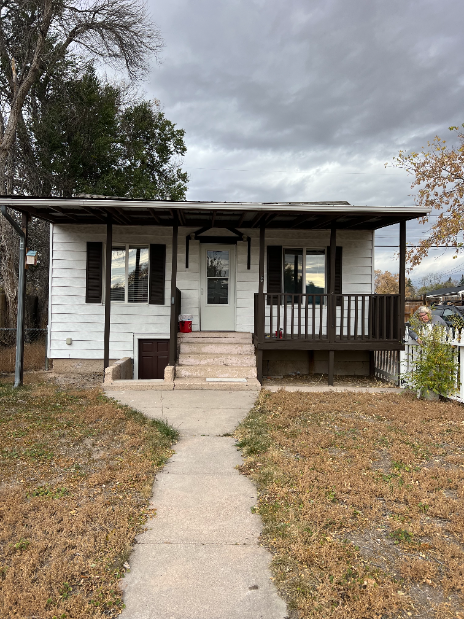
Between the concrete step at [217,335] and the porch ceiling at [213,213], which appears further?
the concrete step at [217,335]

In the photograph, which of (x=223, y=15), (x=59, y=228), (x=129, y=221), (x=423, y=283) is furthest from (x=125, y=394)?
(x=423, y=283)

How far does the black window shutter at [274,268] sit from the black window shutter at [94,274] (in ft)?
12.6

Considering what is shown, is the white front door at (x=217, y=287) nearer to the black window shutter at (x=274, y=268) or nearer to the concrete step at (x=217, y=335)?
the concrete step at (x=217, y=335)

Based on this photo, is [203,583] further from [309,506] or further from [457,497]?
[457,497]

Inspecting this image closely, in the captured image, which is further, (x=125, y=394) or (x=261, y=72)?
(x=261, y=72)

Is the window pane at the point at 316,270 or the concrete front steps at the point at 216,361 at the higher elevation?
the window pane at the point at 316,270

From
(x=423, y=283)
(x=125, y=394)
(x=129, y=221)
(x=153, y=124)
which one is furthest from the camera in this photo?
(x=423, y=283)

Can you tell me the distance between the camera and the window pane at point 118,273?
32.6 feet

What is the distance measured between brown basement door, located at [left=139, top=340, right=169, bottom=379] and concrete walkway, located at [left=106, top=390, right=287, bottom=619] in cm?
514

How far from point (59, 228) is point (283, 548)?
29.3 ft

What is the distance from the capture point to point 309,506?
318cm

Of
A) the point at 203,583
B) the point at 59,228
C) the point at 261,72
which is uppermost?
the point at 261,72

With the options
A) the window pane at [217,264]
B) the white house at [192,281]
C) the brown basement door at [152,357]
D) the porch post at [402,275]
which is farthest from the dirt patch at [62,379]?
the porch post at [402,275]

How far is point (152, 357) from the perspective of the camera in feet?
32.6
